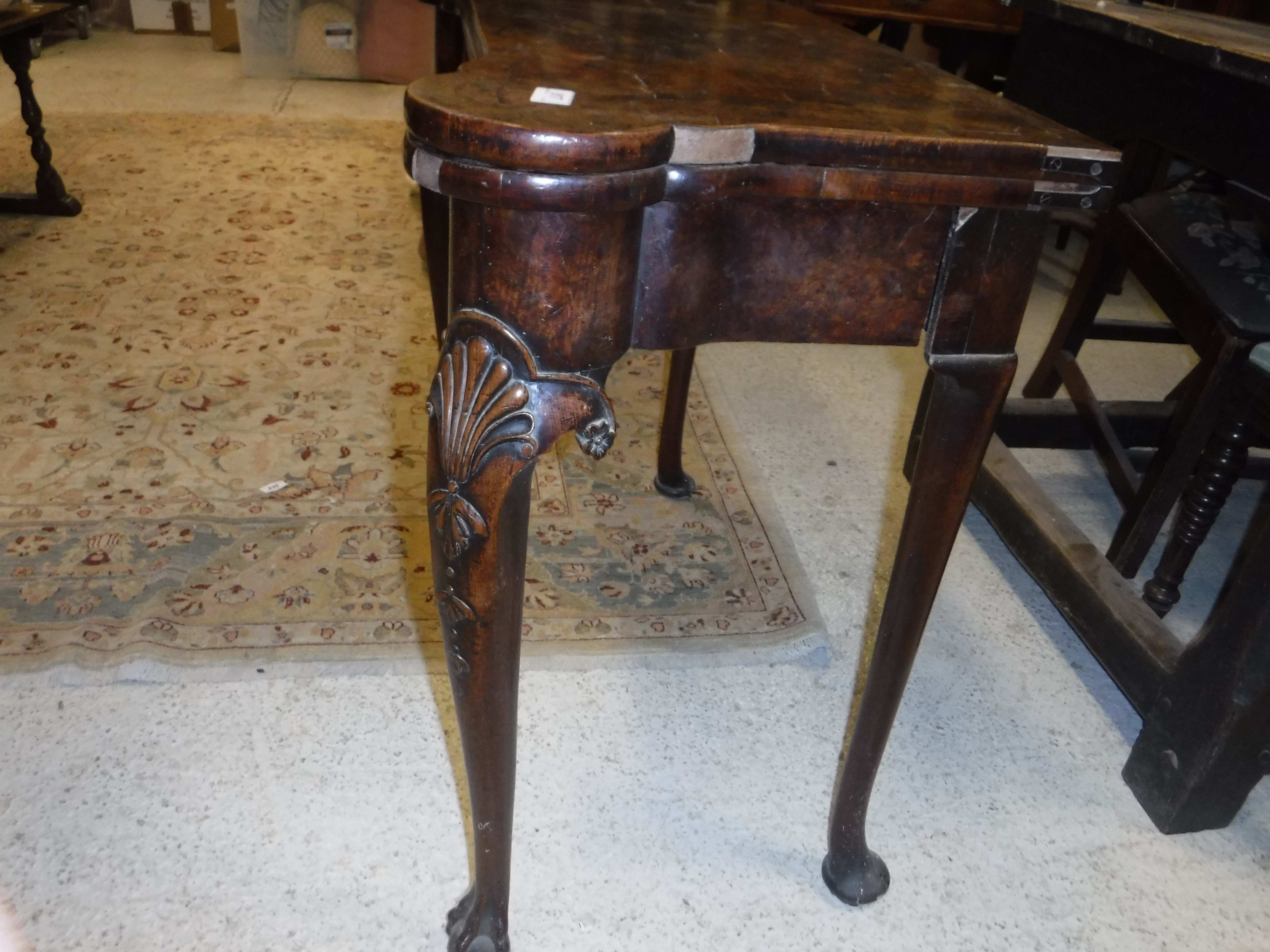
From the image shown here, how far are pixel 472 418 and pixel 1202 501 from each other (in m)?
1.21

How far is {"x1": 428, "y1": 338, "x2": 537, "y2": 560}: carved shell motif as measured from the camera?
2.01 ft

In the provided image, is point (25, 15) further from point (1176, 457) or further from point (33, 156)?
point (1176, 457)

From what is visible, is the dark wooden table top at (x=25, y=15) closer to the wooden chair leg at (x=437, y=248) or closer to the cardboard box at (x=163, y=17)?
the wooden chair leg at (x=437, y=248)

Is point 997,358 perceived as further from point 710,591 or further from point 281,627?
point 281,627

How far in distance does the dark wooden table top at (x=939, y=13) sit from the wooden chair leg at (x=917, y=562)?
2.15m

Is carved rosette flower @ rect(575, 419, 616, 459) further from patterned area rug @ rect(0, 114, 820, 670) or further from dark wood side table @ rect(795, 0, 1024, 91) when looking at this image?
dark wood side table @ rect(795, 0, 1024, 91)

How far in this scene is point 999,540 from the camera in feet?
5.39

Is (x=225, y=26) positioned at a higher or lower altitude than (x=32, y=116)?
lower

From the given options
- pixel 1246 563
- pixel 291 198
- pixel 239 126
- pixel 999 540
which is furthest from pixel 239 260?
pixel 1246 563

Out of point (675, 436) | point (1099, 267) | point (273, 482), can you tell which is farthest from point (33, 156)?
point (1099, 267)

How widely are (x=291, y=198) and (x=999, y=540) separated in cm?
223

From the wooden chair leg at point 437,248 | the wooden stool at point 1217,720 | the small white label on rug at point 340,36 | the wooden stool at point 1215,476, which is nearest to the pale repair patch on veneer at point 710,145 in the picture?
the wooden chair leg at point 437,248

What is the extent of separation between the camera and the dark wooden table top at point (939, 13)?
2.60 meters

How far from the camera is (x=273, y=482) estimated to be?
5.11 ft
